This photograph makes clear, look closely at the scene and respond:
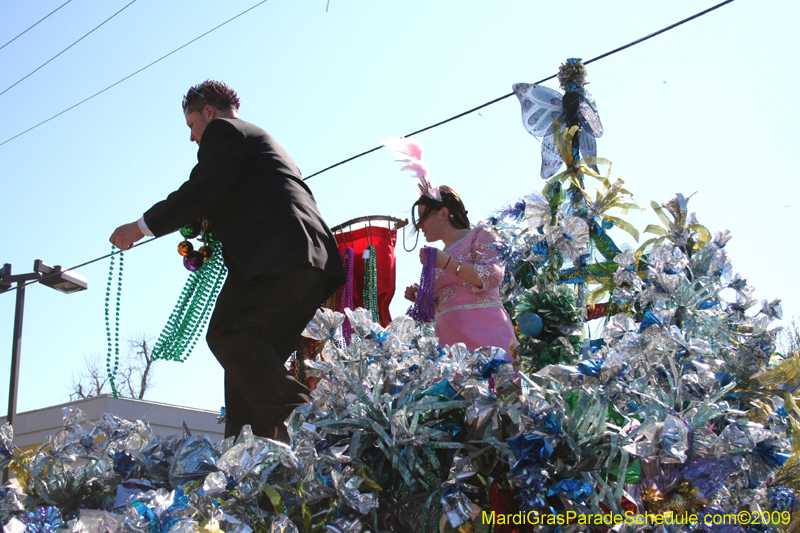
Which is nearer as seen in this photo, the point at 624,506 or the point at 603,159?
the point at 624,506

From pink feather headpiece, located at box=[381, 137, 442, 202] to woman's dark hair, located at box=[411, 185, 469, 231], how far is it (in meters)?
0.03

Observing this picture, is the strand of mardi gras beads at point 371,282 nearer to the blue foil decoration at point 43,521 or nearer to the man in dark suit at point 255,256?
the man in dark suit at point 255,256

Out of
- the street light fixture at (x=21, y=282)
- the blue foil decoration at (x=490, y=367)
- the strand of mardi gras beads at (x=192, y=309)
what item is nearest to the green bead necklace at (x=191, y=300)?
the strand of mardi gras beads at (x=192, y=309)

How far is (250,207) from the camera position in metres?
2.31

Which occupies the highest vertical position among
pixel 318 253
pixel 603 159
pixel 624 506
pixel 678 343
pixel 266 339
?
pixel 603 159

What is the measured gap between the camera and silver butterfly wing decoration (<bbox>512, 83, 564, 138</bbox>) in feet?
10.7

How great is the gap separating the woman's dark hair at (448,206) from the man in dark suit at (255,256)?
2.77 ft

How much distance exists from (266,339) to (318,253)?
320 millimetres

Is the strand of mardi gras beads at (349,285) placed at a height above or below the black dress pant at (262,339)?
above

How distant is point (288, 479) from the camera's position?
1.36 meters

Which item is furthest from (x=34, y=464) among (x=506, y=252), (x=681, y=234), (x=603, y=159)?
(x=603, y=159)

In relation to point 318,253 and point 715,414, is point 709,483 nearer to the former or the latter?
point 715,414

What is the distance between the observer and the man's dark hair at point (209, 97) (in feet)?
8.66

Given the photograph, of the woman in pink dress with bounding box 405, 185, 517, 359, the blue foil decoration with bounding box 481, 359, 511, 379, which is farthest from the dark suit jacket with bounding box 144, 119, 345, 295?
the blue foil decoration with bounding box 481, 359, 511, 379
